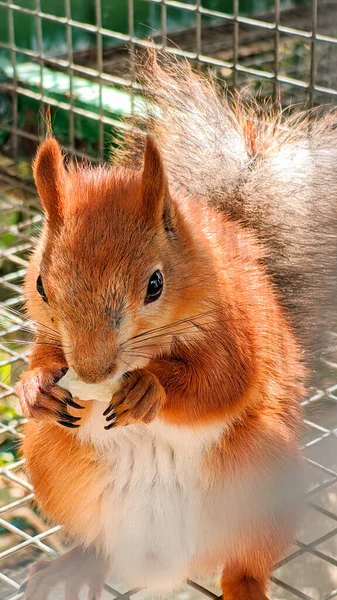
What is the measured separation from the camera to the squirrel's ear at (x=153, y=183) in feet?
4.45

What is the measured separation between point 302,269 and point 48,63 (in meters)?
1.41

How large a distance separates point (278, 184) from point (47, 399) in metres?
0.54

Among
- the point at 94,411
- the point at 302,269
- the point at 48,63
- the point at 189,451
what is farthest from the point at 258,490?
the point at 48,63

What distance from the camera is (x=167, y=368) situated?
1436 mm

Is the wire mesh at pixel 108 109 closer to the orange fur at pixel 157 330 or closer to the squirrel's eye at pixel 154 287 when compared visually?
the orange fur at pixel 157 330

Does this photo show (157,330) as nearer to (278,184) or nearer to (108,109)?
(278,184)

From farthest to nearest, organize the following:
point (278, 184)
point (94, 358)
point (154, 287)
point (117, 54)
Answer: point (117, 54), point (278, 184), point (154, 287), point (94, 358)

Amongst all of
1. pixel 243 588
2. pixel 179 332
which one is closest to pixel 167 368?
pixel 179 332

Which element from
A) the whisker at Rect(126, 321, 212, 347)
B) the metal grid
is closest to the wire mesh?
the metal grid

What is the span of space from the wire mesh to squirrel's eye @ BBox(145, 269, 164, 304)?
0.80 ft

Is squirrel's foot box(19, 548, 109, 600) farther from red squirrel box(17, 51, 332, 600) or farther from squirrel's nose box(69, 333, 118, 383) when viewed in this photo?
squirrel's nose box(69, 333, 118, 383)

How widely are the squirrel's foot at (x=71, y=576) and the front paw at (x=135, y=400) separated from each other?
1.36 ft

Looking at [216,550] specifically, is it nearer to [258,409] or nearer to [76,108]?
[258,409]

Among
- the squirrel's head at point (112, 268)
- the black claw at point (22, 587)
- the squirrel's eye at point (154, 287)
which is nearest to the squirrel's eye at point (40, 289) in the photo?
the squirrel's head at point (112, 268)
